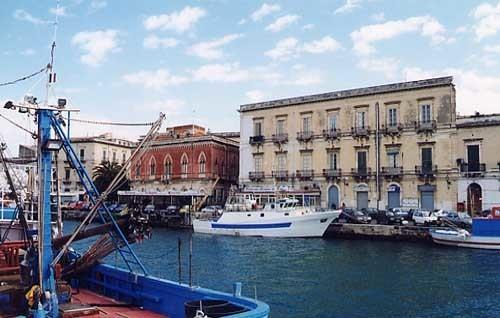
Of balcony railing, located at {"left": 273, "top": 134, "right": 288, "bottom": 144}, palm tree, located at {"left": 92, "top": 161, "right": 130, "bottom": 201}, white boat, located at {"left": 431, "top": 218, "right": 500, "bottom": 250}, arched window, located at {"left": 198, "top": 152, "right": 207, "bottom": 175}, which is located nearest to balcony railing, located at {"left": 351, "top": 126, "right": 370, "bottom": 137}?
balcony railing, located at {"left": 273, "top": 134, "right": 288, "bottom": 144}

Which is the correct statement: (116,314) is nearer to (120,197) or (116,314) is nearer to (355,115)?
(355,115)

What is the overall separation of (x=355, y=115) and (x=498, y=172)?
12.5 metres

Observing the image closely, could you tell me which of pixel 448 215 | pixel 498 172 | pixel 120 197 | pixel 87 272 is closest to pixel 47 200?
pixel 87 272

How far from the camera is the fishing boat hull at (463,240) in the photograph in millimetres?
28141

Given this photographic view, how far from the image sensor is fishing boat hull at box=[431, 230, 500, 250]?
28141 mm

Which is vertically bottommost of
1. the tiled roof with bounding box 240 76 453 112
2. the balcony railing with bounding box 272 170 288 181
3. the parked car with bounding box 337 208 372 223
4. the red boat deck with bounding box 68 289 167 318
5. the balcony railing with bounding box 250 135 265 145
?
the red boat deck with bounding box 68 289 167 318

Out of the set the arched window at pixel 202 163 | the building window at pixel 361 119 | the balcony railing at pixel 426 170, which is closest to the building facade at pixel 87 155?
the arched window at pixel 202 163

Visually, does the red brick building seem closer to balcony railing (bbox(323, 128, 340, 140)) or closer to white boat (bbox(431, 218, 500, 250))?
balcony railing (bbox(323, 128, 340, 140))

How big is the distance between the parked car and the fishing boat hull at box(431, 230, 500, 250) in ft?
21.2

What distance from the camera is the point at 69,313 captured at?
25.1ft

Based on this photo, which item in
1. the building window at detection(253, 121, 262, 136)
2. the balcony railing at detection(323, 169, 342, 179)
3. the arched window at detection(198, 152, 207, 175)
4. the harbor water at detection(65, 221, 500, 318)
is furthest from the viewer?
the arched window at detection(198, 152, 207, 175)

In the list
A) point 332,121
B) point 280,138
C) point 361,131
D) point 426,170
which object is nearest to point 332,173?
point 361,131

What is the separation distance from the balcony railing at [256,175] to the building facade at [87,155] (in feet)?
77.7

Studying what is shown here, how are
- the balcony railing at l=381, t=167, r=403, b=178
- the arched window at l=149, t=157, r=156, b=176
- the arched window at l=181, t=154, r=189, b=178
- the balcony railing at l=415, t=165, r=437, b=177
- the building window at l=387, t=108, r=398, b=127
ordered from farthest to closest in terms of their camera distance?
the arched window at l=149, t=157, r=156, b=176, the arched window at l=181, t=154, r=189, b=178, the building window at l=387, t=108, r=398, b=127, the balcony railing at l=381, t=167, r=403, b=178, the balcony railing at l=415, t=165, r=437, b=177
